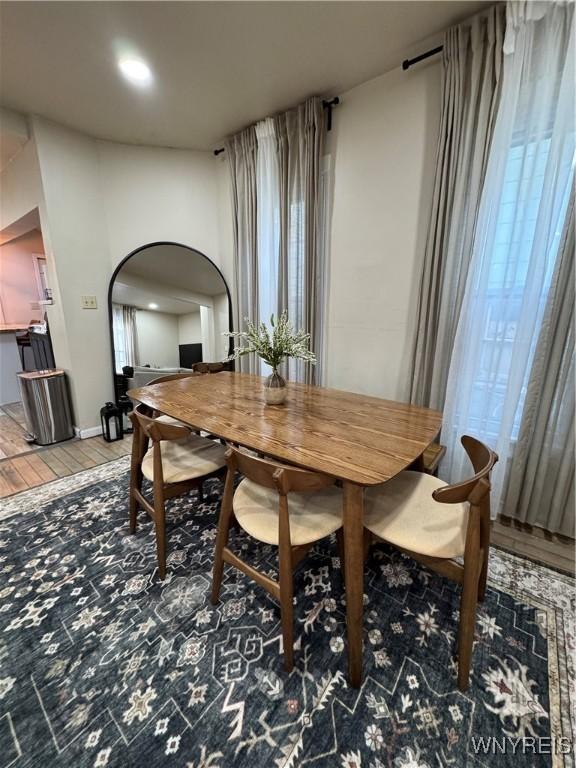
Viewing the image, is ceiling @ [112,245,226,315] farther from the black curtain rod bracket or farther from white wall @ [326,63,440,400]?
the black curtain rod bracket

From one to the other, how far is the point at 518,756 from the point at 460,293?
6.53 ft

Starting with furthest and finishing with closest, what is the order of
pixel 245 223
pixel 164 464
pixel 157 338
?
1. pixel 157 338
2. pixel 245 223
3. pixel 164 464

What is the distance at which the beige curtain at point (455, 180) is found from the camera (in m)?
1.67

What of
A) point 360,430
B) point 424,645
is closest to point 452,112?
point 360,430

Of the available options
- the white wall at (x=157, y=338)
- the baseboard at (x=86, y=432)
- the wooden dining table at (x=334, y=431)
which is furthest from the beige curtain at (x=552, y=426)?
the baseboard at (x=86, y=432)

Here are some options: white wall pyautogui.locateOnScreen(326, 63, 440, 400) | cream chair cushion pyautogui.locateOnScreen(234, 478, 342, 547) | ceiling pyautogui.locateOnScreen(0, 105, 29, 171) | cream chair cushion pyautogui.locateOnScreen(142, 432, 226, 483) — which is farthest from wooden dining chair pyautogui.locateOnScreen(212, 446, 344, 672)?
ceiling pyautogui.locateOnScreen(0, 105, 29, 171)

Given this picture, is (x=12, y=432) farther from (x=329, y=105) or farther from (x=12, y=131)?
(x=329, y=105)

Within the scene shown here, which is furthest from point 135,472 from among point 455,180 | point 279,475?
point 455,180

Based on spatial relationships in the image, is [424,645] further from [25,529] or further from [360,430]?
[25,529]

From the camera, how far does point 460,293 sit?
1.88 m

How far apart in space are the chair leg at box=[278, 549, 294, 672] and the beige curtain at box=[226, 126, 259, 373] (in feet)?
7.59

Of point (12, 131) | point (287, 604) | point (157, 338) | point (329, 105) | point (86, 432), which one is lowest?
point (86, 432)

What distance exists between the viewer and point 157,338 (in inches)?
132

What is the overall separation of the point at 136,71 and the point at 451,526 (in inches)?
129
